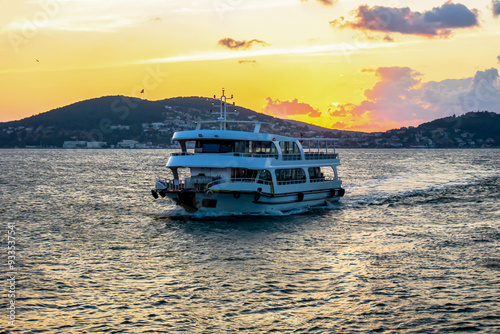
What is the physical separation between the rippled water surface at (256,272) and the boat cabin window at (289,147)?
18.3 ft

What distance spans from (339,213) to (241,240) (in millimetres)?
14785

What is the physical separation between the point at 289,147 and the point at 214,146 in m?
7.51

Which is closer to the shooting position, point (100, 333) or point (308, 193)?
point (100, 333)

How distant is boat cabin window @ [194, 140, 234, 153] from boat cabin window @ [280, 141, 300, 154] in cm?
528

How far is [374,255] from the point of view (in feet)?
90.8

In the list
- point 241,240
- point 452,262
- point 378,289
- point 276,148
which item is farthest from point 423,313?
point 276,148

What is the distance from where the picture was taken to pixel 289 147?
144 feet

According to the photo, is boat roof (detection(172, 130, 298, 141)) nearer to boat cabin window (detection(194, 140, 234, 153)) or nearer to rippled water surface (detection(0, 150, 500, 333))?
boat cabin window (detection(194, 140, 234, 153))

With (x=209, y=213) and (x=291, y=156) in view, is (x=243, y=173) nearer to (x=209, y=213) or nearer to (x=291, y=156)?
(x=209, y=213)

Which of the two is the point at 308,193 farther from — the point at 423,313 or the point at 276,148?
the point at 423,313

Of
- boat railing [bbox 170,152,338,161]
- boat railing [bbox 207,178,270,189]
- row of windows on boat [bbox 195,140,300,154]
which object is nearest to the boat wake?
boat railing [bbox 170,152,338,161]

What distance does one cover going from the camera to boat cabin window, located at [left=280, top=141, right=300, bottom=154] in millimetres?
43031

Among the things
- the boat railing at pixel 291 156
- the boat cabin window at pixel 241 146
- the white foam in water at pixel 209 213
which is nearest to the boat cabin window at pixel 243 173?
the boat cabin window at pixel 241 146

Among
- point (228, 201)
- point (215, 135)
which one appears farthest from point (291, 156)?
point (228, 201)
